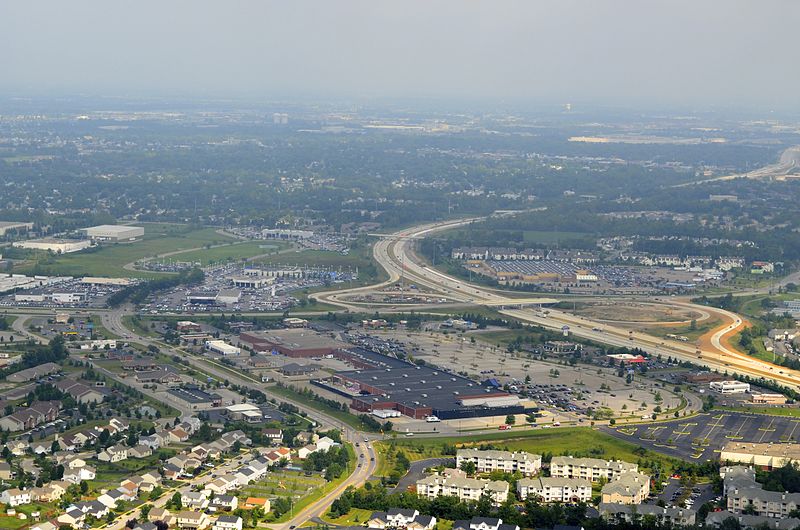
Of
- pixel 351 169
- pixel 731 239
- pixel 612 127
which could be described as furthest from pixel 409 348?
pixel 612 127

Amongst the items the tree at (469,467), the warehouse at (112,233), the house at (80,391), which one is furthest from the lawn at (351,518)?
the warehouse at (112,233)

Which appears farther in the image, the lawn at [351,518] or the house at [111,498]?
the house at [111,498]

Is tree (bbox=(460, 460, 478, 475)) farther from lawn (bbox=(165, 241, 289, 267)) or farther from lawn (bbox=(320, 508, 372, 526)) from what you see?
lawn (bbox=(165, 241, 289, 267))

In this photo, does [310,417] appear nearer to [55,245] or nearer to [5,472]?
[5,472]

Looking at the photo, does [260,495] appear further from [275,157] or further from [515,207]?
[275,157]

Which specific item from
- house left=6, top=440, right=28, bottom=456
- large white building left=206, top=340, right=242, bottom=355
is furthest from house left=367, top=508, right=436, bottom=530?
large white building left=206, top=340, right=242, bottom=355

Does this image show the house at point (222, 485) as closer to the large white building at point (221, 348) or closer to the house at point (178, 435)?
the house at point (178, 435)
